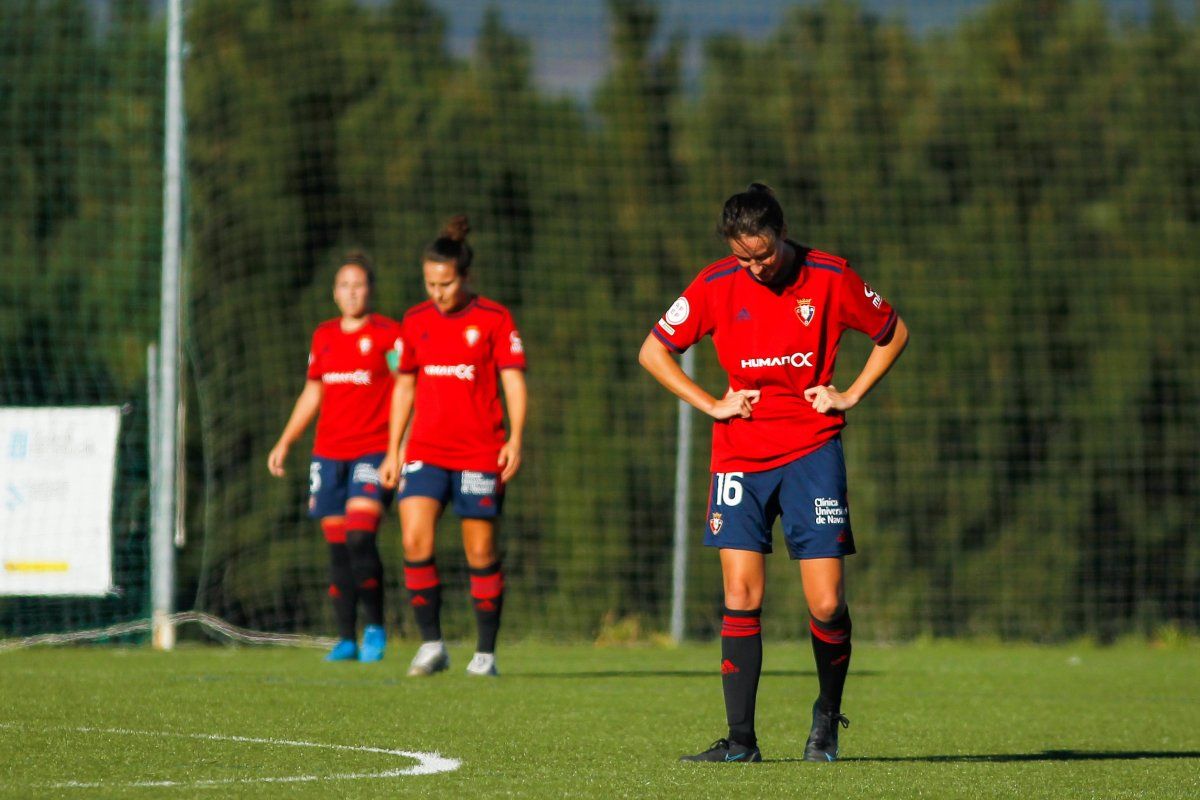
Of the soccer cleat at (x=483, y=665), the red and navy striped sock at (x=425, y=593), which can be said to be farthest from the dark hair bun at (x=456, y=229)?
→ the soccer cleat at (x=483, y=665)

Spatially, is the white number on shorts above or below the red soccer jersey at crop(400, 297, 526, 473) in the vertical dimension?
below

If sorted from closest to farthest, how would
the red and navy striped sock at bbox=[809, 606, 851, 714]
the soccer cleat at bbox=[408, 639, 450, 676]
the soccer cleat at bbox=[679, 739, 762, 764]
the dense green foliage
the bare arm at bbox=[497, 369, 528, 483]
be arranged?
the soccer cleat at bbox=[679, 739, 762, 764]
the red and navy striped sock at bbox=[809, 606, 851, 714]
the bare arm at bbox=[497, 369, 528, 483]
the soccer cleat at bbox=[408, 639, 450, 676]
the dense green foliage

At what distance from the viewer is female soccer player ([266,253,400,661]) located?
9180 mm

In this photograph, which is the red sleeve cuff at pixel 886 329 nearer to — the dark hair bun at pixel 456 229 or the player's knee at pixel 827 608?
the player's knee at pixel 827 608

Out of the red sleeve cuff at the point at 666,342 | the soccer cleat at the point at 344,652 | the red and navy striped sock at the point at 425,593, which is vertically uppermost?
the red sleeve cuff at the point at 666,342

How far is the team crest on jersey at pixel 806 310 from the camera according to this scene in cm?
527

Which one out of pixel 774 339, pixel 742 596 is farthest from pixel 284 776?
pixel 774 339

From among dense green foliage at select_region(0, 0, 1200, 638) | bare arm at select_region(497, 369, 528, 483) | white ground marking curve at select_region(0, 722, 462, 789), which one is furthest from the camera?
dense green foliage at select_region(0, 0, 1200, 638)

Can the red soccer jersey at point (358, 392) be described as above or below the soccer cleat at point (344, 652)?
above

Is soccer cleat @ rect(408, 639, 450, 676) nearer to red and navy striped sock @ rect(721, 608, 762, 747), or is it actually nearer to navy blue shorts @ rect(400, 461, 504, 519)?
navy blue shorts @ rect(400, 461, 504, 519)

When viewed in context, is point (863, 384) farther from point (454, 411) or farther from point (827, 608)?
point (454, 411)

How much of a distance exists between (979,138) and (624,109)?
3556mm

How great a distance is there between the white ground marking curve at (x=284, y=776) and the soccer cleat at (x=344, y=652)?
12.2 feet

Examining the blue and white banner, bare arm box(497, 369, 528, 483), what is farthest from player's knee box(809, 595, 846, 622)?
the blue and white banner
